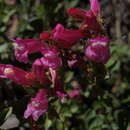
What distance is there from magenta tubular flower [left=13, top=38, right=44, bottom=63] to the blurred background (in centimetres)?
32

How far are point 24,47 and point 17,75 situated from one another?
18 centimetres

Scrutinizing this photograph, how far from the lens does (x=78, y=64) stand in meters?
2.03

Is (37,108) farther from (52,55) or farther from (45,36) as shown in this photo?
(45,36)

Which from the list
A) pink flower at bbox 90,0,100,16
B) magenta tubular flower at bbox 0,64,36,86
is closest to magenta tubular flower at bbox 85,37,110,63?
pink flower at bbox 90,0,100,16

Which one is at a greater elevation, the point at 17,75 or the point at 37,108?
the point at 17,75

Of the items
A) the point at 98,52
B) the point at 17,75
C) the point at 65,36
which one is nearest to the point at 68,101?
the point at 17,75

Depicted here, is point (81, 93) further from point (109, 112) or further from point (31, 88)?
point (31, 88)

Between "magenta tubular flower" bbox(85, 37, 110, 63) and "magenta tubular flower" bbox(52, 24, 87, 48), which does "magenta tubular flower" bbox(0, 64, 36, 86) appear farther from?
"magenta tubular flower" bbox(85, 37, 110, 63)

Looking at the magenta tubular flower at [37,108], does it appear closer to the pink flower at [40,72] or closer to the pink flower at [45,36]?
the pink flower at [40,72]

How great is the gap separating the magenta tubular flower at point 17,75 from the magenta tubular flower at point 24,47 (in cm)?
11

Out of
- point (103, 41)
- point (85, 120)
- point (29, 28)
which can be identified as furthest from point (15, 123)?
point (29, 28)

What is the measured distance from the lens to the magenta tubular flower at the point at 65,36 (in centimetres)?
185

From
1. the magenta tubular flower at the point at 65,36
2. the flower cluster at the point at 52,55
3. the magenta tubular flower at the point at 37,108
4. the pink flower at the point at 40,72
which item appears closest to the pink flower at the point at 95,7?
the flower cluster at the point at 52,55

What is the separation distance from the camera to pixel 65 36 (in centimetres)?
189
